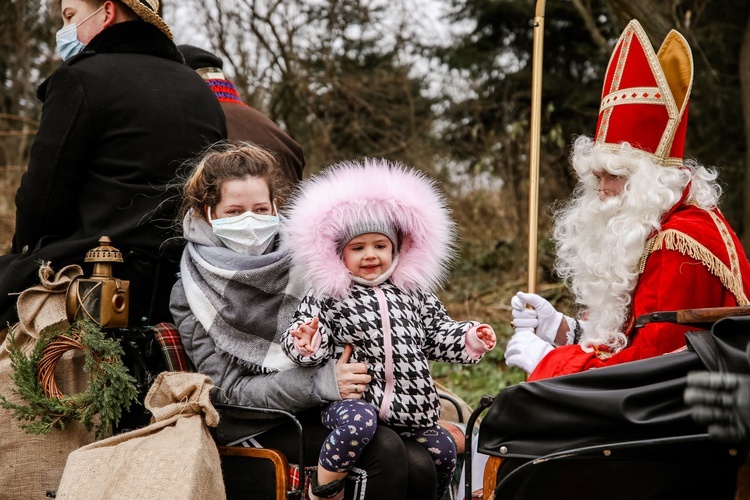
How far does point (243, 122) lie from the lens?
5074 mm

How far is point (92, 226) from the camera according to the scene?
11.6 ft

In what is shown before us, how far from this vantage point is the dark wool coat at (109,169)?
11.4 ft

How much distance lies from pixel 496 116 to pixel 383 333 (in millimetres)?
8614

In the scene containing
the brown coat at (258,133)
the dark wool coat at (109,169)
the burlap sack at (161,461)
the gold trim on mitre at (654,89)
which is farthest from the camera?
the brown coat at (258,133)

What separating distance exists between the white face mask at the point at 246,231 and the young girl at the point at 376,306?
0.14 metres

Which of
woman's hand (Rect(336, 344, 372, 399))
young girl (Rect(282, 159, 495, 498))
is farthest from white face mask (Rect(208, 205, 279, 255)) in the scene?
woman's hand (Rect(336, 344, 372, 399))

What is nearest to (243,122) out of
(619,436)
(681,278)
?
(681,278)

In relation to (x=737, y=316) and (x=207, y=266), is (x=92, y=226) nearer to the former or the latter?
(x=207, y=266)

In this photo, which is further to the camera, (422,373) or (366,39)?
(366,39)

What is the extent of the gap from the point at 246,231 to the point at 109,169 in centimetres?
66

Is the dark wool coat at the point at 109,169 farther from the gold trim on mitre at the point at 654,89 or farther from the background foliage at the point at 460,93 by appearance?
the background foliage at the point at 460,93

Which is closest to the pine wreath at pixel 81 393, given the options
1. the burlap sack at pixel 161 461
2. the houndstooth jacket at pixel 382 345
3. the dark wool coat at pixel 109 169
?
the burlap sack at pixel 161 461

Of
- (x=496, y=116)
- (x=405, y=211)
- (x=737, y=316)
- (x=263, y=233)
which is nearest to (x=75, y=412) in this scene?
(x=263, y=233)

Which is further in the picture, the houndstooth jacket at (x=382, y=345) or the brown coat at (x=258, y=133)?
the brown coat at (x=258, y=133)
